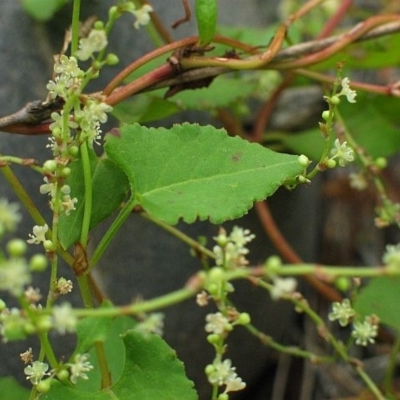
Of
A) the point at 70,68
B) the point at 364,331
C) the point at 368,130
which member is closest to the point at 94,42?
the point at 70,68

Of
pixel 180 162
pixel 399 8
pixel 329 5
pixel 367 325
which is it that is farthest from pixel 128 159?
pixel 399 8

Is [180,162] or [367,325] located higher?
[180,162]

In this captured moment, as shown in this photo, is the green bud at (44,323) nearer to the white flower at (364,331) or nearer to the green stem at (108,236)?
the green stem at (108,236)

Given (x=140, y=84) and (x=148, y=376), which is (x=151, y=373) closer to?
(x=148, y=376)

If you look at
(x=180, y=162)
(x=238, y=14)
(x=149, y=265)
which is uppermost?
(x=238, y=14)

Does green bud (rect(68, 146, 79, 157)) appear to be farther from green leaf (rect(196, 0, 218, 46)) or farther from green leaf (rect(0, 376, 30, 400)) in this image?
green leaf (rect(0, 376, 30, 400))

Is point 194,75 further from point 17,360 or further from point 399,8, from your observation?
point 399,8
